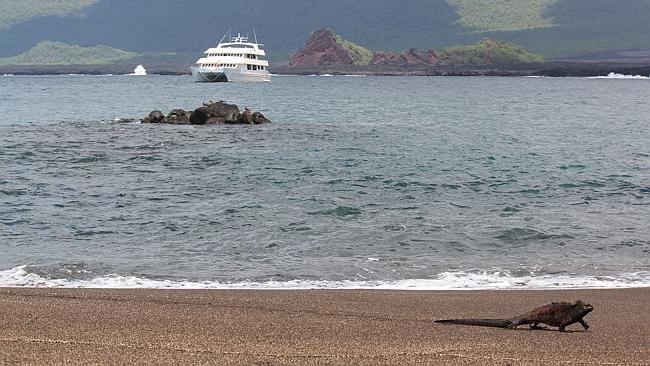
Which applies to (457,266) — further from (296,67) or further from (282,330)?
(296,67)

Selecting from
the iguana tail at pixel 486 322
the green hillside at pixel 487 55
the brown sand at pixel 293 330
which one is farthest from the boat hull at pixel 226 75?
the iguana tail at pixel 486 322

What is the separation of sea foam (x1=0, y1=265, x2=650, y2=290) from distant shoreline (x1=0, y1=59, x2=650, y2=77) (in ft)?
538

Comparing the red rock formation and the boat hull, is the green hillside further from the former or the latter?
the boat hull

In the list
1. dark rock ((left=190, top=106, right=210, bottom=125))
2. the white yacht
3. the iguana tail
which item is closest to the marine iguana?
the iguana tail

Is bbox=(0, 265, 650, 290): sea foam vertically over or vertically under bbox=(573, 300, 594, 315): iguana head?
under

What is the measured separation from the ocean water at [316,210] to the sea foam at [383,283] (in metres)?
0.04

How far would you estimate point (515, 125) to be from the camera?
40844 mm

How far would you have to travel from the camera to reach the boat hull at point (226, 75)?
11286 centimetres

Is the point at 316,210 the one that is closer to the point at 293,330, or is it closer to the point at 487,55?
the point at 293,330

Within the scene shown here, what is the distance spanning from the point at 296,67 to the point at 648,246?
617 feet

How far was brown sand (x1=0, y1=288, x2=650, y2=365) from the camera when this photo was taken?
5.81 m

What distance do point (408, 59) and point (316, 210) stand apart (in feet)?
591

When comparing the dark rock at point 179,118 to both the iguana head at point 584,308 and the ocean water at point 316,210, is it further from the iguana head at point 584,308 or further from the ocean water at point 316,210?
the iguana head at point 584,308

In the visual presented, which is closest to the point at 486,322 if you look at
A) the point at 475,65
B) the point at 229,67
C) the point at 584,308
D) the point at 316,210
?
the point at 584,308
